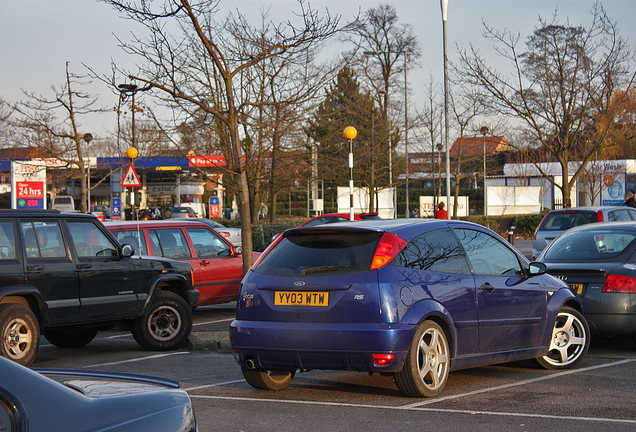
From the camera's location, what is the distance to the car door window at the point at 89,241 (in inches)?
341

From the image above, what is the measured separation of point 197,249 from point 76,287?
165 inches

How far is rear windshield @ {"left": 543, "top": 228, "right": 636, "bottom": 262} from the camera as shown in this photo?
28.3ft

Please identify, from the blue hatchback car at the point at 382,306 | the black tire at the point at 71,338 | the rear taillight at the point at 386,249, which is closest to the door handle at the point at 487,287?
the blue hatchback car at the point at 382,306

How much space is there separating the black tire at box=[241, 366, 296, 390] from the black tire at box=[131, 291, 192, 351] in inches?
128

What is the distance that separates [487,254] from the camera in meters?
6.85

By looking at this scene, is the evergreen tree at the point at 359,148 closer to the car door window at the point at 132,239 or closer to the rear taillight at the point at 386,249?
the car door window at the point at 132,239

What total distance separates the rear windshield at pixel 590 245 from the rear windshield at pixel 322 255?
4.09m

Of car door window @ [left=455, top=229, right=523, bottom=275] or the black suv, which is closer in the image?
car door window @ [left=455, top=229, right=523, bottom=275]

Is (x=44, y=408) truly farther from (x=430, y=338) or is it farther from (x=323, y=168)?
(x=323, y=168)

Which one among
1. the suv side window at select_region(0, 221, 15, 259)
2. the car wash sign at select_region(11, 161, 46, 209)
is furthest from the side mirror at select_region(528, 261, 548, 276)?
the car wash sign at select_region(11, 161, 46, 209)

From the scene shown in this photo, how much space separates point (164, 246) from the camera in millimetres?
12258

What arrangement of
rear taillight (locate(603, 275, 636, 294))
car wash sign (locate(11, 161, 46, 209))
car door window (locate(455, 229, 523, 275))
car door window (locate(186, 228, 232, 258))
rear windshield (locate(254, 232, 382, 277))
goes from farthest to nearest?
car wash sign (locate(11, 161, 46, 209))
car door window (locate(186, 228, 232, 258))
rear taillight (locate(603, 275, 636, 294))
car door window (locate(455, 229, 523, 275))
rear windshield (locate(254, 232, 382, 277))

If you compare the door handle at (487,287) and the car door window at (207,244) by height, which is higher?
the car door window at (207,244)

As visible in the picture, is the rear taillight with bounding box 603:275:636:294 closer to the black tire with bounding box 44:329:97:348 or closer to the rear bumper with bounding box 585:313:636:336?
the rear bumper with bounding box 585:313:636:336
